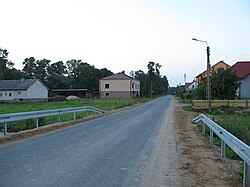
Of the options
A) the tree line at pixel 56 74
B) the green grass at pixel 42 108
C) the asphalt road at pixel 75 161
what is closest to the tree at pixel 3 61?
the tree line at pixel 56 74

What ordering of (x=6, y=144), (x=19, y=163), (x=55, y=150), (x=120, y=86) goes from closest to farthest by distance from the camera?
1. (x=19, y=163)
2. (x=55, y=150)
3. (x=6, y=144)
4. (x=120, y=86)

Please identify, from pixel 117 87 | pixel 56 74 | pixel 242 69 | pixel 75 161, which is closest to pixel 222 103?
pixel 242 69

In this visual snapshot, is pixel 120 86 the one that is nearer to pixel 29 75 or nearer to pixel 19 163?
pixel 29 75

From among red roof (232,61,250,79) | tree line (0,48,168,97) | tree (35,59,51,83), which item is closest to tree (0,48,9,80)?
tree line (0,48,168,97)

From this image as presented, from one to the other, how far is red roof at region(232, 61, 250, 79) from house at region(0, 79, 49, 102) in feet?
141

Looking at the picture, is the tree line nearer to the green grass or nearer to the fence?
the green grass

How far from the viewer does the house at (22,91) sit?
6272cm

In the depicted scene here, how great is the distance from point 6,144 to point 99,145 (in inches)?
130

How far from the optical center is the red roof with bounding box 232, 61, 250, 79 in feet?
163

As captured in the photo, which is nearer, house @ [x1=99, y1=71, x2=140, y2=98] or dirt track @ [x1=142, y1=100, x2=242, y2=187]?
dirt track @ [x1=142, y1=100, x2=242, y2=187]

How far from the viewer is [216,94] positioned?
115 feet

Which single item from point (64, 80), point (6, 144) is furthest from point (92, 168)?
point (64, 80)

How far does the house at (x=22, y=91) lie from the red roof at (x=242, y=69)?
1690 inches

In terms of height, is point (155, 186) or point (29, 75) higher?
point (29, 75)
